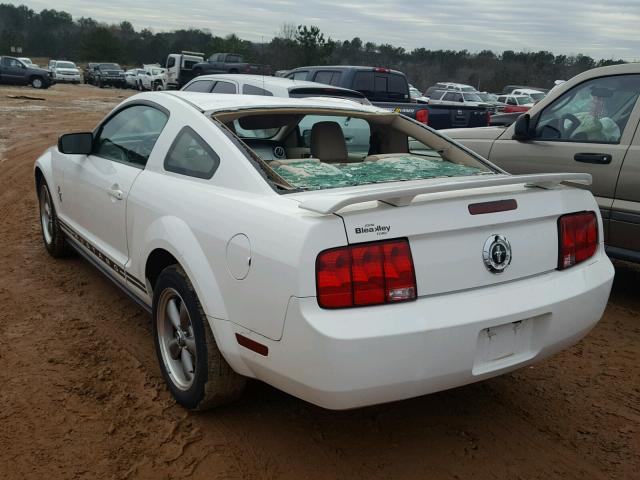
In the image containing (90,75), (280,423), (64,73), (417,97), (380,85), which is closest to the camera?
(280,423)

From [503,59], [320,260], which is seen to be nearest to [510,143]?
[320,260]

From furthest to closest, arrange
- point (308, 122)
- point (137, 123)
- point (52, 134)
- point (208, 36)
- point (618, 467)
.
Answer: point (208, 36)
point (52, 134)
point (308, 122)
point (137, 123)
point (618, 467)

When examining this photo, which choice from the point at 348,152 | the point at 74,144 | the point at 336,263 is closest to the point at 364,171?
the point at 348,152

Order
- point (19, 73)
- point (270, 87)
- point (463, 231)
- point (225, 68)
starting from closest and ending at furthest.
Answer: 1. point (463, 231)
2. point (270, 87)
3. point (225, 68)
4. point (19, 73)

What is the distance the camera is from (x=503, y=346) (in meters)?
2.59

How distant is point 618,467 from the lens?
2.71 m

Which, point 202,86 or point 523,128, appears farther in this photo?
point 202,86

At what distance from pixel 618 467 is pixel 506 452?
48 cm

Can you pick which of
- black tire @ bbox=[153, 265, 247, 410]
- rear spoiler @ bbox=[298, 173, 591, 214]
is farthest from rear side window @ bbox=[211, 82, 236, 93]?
rear spoiler @ bbox=[298, 173, 591, 214]

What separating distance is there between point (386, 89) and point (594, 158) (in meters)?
7.98

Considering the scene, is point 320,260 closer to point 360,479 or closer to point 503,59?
point 360,479

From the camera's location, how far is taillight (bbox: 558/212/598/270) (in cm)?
285

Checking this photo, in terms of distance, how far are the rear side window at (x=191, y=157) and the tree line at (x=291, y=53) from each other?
44.3 m

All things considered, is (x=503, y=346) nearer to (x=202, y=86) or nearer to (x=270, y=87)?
(x=270, y=87)
